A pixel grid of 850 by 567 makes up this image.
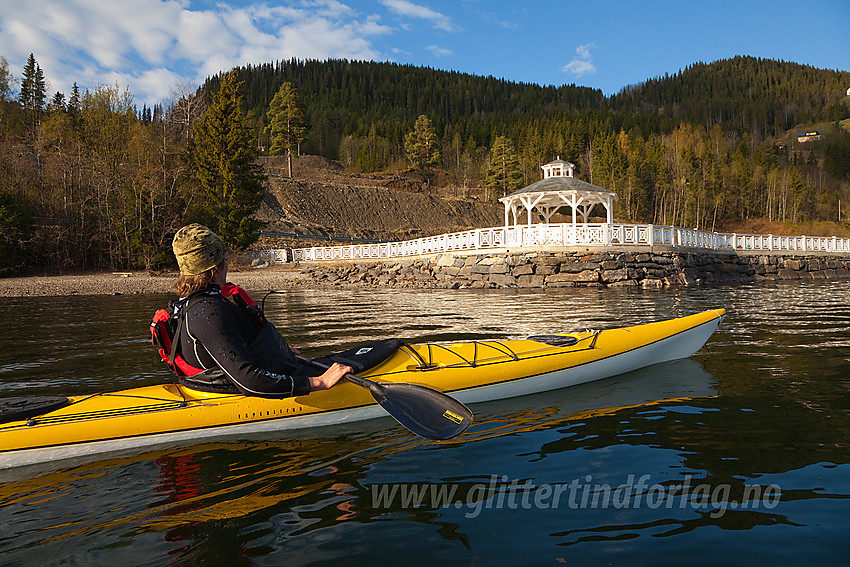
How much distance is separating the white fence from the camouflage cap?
19.1 m

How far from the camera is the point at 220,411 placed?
4074 mm

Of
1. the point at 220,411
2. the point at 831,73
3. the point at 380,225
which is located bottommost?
the point at 220,411

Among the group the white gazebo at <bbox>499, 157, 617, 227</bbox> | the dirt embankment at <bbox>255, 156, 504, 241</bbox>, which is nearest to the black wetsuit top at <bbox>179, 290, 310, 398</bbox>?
the white gazebo at <bbox>499, 157, 617, 227</bbox>

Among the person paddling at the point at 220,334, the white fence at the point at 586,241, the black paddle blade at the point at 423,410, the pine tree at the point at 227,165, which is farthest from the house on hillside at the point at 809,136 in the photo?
the person paddling at the point at 220,334

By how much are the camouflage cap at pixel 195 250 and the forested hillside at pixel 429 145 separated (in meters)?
24.9

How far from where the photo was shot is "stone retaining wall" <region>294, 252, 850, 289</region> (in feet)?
69.7

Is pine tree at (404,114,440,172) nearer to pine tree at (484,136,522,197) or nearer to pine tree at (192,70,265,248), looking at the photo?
pine tree at (484,136,522,197)

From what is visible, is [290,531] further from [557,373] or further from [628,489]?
[557,373]

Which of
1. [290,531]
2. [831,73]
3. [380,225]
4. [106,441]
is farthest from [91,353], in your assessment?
[831,73]

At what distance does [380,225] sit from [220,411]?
179ft

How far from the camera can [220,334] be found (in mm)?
3611

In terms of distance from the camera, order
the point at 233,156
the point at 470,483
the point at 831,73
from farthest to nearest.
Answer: the point at 831,73 < the point at 233,156 < the point at 470,483

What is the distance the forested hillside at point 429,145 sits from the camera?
27469 millimetres

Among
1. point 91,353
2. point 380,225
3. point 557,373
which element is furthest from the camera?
point 380,225
